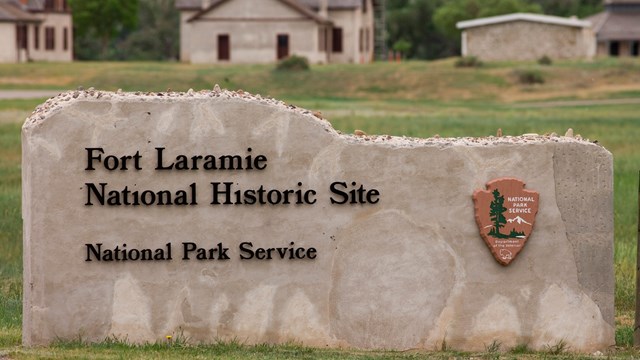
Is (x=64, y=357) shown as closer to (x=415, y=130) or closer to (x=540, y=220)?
(x=540, y=220)

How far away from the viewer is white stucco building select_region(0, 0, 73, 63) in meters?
85.6

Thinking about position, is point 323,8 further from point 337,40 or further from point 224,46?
point 224,46

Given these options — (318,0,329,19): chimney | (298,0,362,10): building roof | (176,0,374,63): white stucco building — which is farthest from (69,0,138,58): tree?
(318,0,329,19): chimney

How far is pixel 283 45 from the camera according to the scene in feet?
278

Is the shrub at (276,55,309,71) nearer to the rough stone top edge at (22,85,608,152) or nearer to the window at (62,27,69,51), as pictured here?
the window at (62,27,69,51)

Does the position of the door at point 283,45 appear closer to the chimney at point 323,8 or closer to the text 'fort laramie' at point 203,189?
the chimney at point 323,8

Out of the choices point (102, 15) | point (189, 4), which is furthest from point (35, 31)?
point (102, 15)

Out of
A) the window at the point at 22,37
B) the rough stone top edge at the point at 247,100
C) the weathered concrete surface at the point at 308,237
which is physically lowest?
the weathered concrete surface at the point at 308,237

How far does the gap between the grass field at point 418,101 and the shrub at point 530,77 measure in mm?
354

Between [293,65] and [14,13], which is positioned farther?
[14,13]

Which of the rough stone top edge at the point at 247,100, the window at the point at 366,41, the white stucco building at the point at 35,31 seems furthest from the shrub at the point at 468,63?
the rough stone top edge at the point at 247,100

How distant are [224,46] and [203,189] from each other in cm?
7198

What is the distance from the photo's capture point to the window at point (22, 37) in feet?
285

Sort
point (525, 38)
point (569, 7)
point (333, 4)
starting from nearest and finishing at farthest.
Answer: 1. point (525, 38)
2. point (333, 4)
3. point (569, 7)
